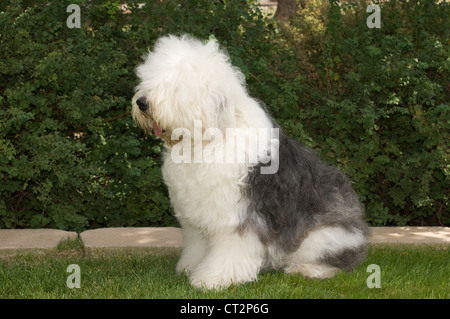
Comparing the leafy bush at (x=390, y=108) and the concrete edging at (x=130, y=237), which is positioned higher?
the leafy bush at (x=390, y=108)

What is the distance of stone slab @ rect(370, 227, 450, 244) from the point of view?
5.29 m

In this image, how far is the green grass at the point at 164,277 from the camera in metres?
4.04

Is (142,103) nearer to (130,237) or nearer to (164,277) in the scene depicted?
(164,277)

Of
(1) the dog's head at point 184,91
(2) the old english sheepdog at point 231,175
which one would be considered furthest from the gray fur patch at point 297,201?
(1) the dog's head at point 184,91

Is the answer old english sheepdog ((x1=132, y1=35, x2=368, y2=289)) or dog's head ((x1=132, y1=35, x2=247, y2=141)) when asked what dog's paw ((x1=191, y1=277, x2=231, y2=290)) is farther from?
dog's head ((x1=132, y1=35, x2=247, y2=141))

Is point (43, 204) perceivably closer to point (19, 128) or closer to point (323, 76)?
point (19, 128)

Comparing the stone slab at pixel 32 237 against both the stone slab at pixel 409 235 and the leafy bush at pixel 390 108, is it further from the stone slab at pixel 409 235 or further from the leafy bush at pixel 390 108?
the stone slab at pixel 409 235

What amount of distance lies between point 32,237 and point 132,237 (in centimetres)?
80

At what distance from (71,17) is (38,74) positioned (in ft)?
2.36

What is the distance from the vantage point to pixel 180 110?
370 cm

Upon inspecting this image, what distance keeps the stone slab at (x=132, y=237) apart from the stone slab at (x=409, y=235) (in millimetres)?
1652

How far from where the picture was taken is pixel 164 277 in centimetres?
438

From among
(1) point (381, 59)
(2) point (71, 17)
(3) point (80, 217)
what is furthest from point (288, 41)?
(3) point (80, 217)

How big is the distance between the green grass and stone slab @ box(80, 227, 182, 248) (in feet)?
0.22
